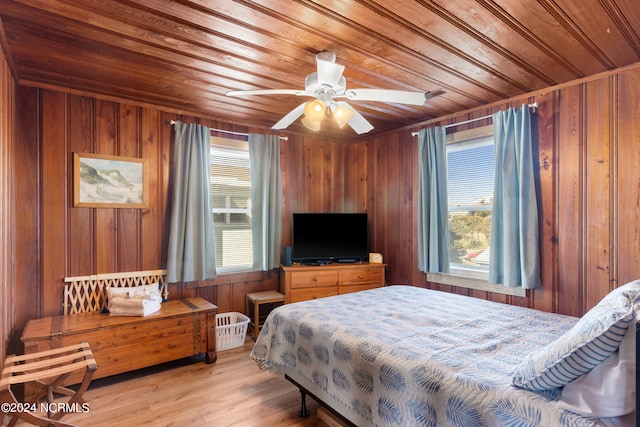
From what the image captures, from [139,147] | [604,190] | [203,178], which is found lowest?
[604,190]

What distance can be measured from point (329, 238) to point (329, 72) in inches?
97.9

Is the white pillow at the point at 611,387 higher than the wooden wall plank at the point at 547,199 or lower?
lower

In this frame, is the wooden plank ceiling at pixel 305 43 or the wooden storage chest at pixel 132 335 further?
the wooden storage chest at pixel 132 335

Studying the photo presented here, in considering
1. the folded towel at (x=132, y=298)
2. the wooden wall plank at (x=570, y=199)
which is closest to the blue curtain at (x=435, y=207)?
the wooden wall plank at (x=570, y=199)

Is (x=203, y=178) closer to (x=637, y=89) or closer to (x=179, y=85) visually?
(x=179, y=85)

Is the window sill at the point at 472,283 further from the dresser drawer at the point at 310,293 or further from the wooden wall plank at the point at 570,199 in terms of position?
the dresser drawer at the point at 310,293

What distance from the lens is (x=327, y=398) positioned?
1942 millimetres

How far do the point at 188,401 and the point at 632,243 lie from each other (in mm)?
3501

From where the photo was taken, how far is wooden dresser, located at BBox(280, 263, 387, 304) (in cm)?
383

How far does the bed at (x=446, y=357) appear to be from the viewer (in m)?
1.15

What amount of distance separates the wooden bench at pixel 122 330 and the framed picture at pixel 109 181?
0.71 m

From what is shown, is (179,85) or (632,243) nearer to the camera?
(632,243)

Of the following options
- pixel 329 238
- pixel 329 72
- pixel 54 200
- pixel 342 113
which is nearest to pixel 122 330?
pixel 54 200

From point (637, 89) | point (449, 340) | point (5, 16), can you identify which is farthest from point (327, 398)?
point (637, 89)
